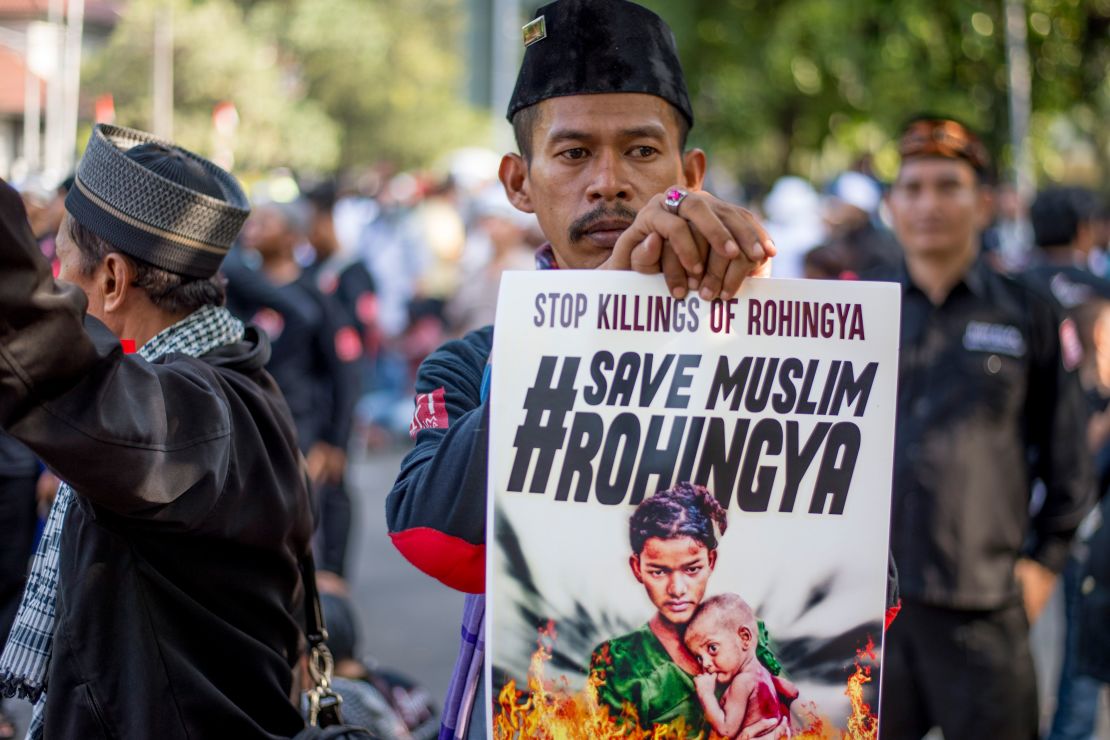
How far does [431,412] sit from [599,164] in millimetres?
502

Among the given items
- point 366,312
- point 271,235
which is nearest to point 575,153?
point 271,235

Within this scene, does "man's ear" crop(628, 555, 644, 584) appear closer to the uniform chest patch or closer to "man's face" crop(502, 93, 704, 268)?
"man's face" crop(502, 93, 704, 268)

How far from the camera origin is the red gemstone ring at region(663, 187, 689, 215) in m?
1.77

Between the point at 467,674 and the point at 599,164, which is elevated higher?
the point at 599,164

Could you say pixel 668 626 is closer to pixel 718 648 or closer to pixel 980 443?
pixel 718 648

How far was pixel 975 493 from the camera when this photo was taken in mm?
3686

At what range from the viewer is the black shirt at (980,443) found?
367 centimetres

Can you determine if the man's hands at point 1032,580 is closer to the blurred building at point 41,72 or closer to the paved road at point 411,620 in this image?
the paved road at point 411,620

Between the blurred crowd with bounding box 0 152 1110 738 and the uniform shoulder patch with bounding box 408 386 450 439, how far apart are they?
42.0 inches

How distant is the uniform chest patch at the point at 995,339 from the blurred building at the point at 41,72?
15.5 feet

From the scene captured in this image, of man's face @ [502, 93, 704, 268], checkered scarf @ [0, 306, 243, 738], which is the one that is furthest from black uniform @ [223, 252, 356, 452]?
man's face @ [502, 93, 704, 268]

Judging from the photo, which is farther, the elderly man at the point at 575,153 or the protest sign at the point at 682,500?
the elderly man at the point at 575,153

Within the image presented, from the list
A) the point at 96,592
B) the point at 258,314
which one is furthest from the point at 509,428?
the point at 258,314

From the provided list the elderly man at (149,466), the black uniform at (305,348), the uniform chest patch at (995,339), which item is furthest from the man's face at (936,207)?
the black uniform at (305,348)
